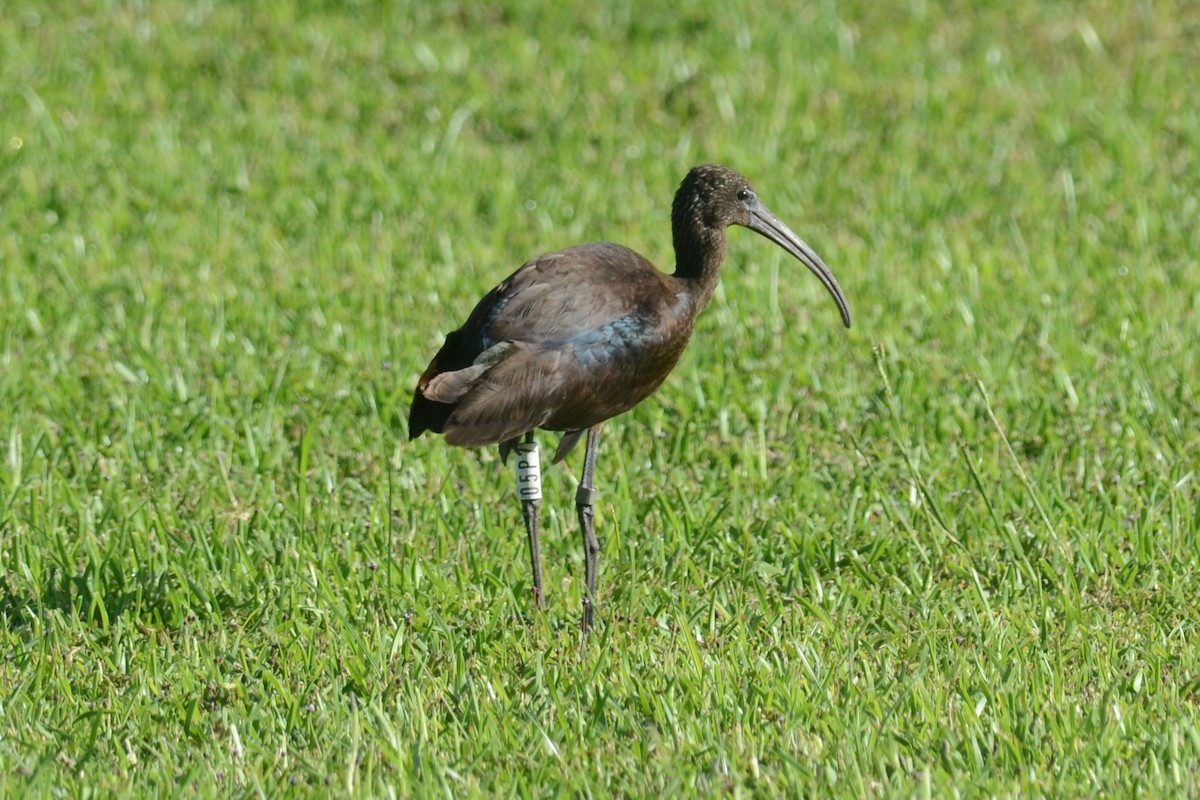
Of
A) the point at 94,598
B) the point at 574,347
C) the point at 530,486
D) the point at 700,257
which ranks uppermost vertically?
the point at 700,257

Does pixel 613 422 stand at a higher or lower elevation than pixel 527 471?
lower

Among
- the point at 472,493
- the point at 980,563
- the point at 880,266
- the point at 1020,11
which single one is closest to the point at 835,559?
the point at 980,563

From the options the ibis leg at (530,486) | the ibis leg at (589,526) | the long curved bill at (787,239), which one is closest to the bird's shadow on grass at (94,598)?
the ibis leg at (530,486)

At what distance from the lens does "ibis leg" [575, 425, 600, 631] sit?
486cm

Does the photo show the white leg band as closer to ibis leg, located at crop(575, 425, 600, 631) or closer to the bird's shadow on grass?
ibis leg, located at crop(575, 425, 600, 631)

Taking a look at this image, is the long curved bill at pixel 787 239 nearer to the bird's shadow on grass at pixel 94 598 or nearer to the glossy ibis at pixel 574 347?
the glossy ibis at pixel 574 347

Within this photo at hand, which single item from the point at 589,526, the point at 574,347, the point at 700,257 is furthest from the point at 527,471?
the point at 700,257

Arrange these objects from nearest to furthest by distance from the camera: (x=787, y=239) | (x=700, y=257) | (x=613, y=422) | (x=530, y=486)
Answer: (x=530, y=486)
(x=700, y=257)
(x=787, y=239)
(x=613, y=422)

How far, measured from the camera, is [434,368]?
497 centimetres

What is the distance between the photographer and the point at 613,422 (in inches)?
250

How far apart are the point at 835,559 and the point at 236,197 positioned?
461 cm

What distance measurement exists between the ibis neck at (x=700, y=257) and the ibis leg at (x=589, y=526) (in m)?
0.53

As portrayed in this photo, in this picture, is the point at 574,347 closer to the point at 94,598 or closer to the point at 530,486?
the point at 530,486

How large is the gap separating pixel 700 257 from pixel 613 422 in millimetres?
1219
